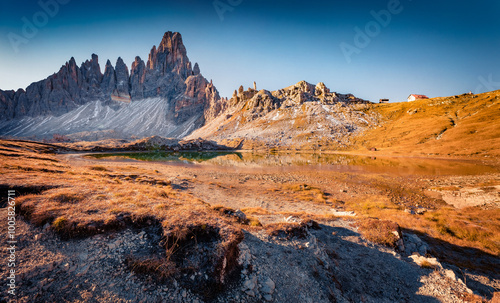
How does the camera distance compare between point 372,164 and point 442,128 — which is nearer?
point 372,164

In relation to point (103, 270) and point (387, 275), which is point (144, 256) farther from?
point (387, 275)

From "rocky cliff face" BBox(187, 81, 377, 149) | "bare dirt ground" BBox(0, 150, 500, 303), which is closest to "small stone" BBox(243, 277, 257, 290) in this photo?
"bare dirt ground" BBox(0, 150, 500, 303)

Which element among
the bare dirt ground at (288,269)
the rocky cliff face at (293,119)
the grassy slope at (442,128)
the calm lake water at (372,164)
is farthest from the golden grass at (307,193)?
the rocky cliff face at (293,119)

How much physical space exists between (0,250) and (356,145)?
115 meters

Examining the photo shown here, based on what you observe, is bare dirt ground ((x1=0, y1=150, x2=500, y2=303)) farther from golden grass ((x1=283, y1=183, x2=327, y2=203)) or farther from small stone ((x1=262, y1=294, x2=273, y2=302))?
golden grass ((x1=283, y1=183, x2=327, y2=203))

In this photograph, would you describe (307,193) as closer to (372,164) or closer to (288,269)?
(288,269)

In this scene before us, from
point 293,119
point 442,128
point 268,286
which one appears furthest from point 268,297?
point 293,119

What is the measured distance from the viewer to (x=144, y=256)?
6.07 metres

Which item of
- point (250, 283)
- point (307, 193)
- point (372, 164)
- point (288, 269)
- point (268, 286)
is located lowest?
point (307, 193)

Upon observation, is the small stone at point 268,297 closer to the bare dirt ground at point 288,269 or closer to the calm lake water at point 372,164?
the bare dirt ground at point 288,269

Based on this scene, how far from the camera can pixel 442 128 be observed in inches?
3425

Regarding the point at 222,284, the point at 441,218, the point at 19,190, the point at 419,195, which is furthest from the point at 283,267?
the point at 419,195

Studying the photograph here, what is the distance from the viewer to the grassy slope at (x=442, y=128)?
6794cm

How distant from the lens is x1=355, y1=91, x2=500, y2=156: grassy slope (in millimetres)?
67938
